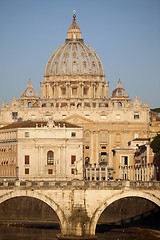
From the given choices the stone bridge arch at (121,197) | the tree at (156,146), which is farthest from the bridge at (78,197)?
the tree at (156,146)

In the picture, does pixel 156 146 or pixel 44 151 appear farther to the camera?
pixel 44 151

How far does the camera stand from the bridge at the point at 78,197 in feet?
320

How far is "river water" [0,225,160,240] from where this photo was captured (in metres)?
106

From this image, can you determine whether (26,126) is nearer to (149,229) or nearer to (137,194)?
(149,229)

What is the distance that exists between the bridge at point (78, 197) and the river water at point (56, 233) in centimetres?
557

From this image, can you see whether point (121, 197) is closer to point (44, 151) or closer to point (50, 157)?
point (44, 151)

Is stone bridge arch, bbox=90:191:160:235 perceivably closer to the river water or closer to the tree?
the river water

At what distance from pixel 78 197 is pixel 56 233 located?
1153 centimetres

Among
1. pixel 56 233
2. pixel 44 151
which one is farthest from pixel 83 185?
pixel 44 151

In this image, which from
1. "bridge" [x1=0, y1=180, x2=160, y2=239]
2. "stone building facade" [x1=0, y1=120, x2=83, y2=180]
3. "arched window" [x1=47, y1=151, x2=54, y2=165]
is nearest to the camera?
"bridge" [x1=0, y1=180, x2=160, y2=239]

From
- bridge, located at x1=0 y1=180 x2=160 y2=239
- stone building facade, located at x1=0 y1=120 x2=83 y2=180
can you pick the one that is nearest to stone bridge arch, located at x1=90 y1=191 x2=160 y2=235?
bridge, located at x1=0 y1=180 x2=160 y2=239

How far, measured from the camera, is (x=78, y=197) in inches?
3856

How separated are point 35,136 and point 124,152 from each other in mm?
15680

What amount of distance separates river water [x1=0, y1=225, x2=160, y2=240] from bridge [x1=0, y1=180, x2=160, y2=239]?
5.57 metres
